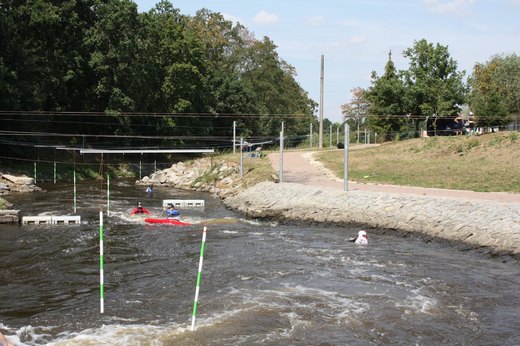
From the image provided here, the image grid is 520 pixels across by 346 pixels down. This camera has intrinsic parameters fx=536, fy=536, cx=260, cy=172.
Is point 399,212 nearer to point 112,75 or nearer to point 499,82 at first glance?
point 112,75

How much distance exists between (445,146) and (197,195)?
19849mm

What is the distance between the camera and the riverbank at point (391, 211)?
20344mm

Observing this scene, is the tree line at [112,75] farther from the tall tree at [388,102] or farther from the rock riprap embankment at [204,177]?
the tall tree at [388,102]

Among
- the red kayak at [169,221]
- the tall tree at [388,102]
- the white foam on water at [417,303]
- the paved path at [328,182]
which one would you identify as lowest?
the white foam on water at [417,303]

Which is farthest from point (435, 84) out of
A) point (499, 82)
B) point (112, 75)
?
point (112, 75)

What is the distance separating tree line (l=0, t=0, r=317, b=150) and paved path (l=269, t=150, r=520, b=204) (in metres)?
Result: 17.7

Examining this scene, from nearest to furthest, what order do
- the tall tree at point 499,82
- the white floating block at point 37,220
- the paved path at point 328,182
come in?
the white floating block at point 37,220 < the paved path at point 328,182 < the tall tree at point 499,82

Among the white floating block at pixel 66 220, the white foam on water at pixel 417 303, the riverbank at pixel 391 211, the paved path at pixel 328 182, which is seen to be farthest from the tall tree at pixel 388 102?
the white foam on water at pixel 417 303

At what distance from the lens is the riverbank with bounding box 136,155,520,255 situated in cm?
2034

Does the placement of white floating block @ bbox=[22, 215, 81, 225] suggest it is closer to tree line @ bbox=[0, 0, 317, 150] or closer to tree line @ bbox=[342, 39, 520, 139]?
tree line @ bbox=[0, 0, 317, 150]

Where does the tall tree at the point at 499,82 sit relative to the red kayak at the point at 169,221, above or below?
above

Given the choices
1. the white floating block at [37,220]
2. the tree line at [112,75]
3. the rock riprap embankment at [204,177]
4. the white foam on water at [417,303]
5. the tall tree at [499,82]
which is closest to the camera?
the white foam on water at [417,303]

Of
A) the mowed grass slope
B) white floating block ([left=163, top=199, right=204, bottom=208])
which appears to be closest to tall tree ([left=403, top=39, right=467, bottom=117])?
the mowed grass slope

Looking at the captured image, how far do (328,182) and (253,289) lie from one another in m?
20.8
